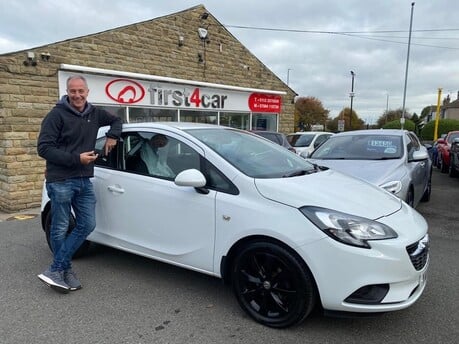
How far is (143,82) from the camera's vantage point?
31.7 feet

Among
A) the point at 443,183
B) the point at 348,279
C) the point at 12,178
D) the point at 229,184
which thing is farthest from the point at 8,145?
the point at 443,183

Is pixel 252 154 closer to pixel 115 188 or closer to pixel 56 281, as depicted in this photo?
pixel 115 188

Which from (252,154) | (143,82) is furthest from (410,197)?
(143,82)

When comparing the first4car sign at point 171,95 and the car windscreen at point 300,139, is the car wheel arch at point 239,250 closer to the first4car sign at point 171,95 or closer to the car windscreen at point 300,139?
the first4car sign at point 171,95

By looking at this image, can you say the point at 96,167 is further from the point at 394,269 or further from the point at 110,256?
the point at 394,269

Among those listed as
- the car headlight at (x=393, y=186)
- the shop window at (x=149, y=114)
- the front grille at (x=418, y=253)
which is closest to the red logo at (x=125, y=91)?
the shop window at (x=149, y=114)

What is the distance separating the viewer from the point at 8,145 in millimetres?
7254

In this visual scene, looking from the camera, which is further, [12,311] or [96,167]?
[96,167]

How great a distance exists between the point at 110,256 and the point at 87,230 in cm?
99

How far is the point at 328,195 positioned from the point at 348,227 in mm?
338

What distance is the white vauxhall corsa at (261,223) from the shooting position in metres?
2.61

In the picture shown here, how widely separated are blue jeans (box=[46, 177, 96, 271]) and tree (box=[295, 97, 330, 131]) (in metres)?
67.2

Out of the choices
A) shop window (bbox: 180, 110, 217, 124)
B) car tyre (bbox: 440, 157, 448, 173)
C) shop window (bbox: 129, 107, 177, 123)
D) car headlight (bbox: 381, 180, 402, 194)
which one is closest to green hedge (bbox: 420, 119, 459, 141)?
car tyre (bbox: 440, 157, 448, 173)

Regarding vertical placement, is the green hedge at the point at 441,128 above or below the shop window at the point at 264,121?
below
